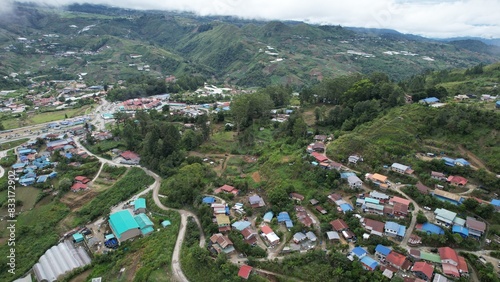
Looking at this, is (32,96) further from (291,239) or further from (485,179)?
(485,179)

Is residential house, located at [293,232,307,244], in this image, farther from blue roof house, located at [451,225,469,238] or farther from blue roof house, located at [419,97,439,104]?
blue roof house, located at [419,97,439,104]

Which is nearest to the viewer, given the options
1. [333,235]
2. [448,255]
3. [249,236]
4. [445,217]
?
[448,255]

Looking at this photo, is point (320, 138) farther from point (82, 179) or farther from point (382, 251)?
point (82, 179)

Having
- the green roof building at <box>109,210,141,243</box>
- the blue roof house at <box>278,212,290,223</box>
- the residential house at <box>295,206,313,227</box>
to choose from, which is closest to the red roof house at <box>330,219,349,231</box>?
the residential house at <box>295,206,313,227</box>

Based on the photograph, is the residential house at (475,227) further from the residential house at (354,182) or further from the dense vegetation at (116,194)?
the dense vegetation at (116,194)

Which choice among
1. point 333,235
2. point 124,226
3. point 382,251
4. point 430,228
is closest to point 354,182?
point 333,235

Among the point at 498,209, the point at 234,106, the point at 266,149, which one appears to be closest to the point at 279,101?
the point at 234,106
